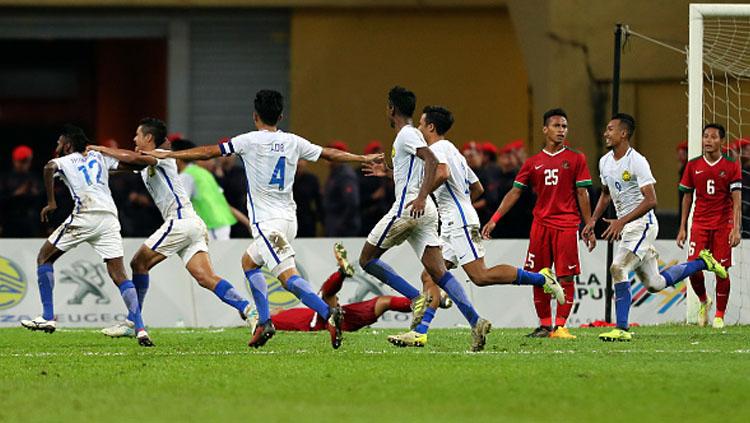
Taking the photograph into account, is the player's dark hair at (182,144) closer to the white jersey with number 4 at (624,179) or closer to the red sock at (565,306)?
the red sock at (565,306)

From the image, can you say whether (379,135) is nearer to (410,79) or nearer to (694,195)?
(410,79)

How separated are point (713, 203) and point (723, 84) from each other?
139 inches

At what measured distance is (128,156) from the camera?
14.4m

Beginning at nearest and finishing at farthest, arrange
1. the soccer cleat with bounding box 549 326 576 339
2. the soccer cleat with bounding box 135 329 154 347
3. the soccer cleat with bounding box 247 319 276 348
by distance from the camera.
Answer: the soccer cleat with bounding box 247 319 276 348 → the soccer cleat with bounding box 135 329 154 347 → the soccer cleat with bounding box 549 326 576 339

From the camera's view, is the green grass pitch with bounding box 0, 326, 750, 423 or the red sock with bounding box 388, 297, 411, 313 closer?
the green grass pitch with bounding box 0, 326, 750, 423

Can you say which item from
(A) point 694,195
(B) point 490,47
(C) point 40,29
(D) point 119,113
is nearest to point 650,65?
(B) point 490,47

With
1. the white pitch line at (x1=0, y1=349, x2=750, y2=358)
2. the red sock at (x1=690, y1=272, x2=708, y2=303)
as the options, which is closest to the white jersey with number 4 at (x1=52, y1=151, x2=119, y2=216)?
the white pitch line at (x1=0, y1=349, x2=750, y2=358)

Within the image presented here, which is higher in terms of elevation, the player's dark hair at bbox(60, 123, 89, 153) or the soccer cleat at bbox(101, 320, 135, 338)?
the player's dark hair at bbox(60, 123, 89, 153)

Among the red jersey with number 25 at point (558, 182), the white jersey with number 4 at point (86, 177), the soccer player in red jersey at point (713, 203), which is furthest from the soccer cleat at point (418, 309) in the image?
the soccer player in red jersey at point (713, 203)

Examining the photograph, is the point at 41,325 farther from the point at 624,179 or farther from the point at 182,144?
the point at 624,179

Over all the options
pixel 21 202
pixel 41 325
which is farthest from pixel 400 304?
pixel 21 202

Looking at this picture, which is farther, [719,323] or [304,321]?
[719,323]

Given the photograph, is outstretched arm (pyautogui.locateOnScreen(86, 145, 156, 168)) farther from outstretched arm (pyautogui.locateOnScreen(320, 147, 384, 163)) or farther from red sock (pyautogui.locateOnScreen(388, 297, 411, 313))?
A: red sock (pyautogui.locateOnScreen(388, 297, 411, 313))

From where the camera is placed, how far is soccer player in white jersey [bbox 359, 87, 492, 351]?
43.6 ft
